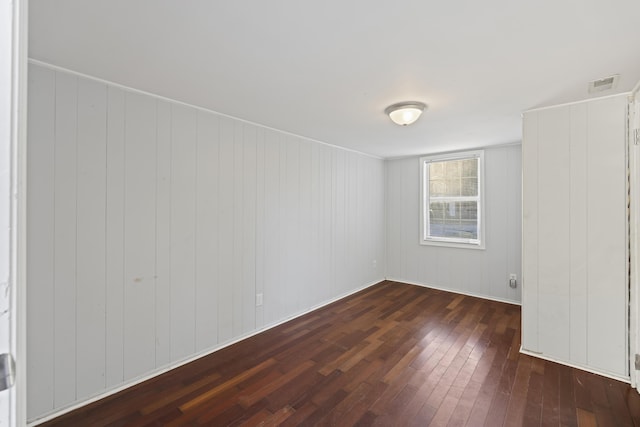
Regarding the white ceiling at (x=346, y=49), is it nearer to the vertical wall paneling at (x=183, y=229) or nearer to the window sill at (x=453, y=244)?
the vertical wall paneling at (x=183, y=229)

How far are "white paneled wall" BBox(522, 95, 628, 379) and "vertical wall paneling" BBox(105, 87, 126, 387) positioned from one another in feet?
11.5

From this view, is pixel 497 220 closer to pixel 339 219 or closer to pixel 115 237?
pixel 339 219

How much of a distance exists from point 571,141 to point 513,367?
2.03 m

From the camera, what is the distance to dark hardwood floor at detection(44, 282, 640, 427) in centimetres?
186

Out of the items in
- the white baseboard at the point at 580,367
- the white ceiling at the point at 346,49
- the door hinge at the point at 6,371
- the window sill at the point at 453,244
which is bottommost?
the white baseboard at the point at 580,367

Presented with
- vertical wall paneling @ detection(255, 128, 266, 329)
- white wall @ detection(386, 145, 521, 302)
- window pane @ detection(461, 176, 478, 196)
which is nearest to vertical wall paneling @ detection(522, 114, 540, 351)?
white wall @ detection(386, 145, 521, 302)

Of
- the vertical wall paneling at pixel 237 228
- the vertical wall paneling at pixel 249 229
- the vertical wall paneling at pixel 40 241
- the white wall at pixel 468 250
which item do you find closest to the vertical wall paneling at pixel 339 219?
the white wall at pixel 468 250

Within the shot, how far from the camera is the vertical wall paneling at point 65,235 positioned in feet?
6.12

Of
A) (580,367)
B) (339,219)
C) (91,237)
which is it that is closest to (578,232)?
(580,367)

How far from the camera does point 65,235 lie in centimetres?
190

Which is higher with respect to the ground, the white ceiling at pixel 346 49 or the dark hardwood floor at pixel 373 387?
the white ceiling at pixel 346 49

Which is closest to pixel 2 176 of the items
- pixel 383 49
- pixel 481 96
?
pixel 383 49

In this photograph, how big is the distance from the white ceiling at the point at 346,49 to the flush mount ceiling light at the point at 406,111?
91 millimetres

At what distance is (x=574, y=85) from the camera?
6.98 ft
